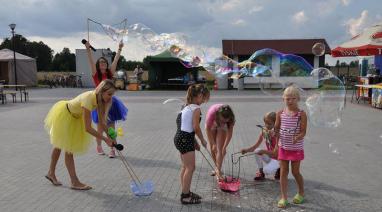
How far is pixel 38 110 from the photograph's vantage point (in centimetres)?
1725

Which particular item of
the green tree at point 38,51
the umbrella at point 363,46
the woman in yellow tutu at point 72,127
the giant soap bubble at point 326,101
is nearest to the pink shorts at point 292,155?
the giant soap bubble at point 326,101

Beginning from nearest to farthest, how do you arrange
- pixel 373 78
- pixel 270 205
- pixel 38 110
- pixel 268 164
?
Answer: pixel 270 205, pixel 268 164, pixel 38 110, pixel 373 78

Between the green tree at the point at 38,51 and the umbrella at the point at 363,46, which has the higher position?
the green tree at the point at 38,51

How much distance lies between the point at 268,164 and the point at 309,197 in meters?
0.98

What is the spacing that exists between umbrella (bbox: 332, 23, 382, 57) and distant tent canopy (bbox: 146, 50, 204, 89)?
14.9m

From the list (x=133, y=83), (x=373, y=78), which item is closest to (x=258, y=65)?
(x=373, y=78)

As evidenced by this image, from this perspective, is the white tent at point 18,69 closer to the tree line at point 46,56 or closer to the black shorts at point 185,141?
the black shorts at point 185,141

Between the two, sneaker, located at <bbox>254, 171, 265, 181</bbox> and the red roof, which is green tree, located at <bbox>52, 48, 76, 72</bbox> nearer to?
the red roof

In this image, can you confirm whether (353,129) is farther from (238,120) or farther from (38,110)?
(38,110)

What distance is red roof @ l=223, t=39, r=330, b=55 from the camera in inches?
1208

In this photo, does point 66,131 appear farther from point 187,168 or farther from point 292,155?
point 292,155

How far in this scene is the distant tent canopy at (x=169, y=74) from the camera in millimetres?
32469

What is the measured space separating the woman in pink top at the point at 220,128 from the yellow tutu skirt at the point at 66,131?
172 centimetres

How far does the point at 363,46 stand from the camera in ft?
53.3
